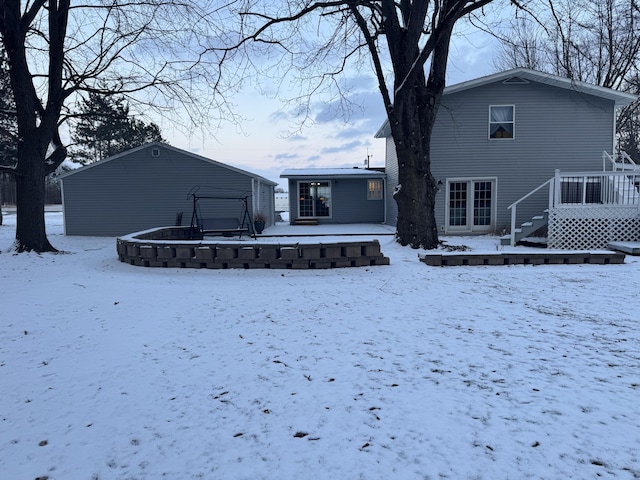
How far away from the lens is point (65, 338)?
3.73m

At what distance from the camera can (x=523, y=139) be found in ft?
43.9

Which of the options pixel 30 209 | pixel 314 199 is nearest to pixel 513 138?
pixel 314 199

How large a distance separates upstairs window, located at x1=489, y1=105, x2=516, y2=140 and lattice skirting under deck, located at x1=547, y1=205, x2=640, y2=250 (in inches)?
182

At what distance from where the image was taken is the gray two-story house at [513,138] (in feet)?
43.2

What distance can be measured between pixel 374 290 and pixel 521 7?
8382mm

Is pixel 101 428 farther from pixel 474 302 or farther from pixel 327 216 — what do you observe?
pixel 327 216

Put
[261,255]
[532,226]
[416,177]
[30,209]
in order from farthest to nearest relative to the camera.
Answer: [532,226] → [30,209] → [416,177] → [261,255]

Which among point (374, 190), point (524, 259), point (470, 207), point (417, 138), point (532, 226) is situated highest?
point (417, 138)

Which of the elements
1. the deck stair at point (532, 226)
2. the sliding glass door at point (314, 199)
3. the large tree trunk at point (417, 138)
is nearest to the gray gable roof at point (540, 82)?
the large tree trunk at point (417, 138)

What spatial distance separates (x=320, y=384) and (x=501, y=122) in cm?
1330

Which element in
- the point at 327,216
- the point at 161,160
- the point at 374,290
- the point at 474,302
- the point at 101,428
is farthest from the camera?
the point at 327,216

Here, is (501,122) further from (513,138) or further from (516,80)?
(516,80)

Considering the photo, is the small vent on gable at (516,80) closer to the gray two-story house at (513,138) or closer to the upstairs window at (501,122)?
the gray two-story house at (513,138)

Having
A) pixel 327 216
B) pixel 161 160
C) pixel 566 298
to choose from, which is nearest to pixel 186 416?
pixel 566 298
